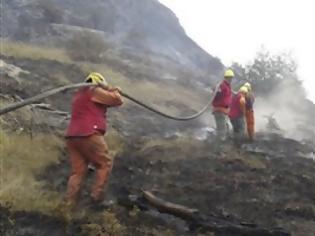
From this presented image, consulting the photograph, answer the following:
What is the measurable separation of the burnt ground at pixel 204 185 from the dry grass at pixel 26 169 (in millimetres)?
175

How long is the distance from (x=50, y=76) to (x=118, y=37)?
14.8 meters

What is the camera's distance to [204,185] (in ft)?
28.0

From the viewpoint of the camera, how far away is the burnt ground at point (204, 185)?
6.95 meters

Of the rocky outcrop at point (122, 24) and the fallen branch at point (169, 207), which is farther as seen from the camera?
the rocky outcrop at point (122, 24)

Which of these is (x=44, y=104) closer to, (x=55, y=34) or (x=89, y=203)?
(x=89, y=203)

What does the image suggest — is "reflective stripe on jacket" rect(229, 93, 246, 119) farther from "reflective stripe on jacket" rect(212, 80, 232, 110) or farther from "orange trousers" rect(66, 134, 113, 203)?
"orange trousers" rect(66, 134, 113, 203)

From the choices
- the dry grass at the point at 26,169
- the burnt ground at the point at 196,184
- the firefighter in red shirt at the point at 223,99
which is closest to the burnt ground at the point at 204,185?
the burnt ground at the point at 196,184

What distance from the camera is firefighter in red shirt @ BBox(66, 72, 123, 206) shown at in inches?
281

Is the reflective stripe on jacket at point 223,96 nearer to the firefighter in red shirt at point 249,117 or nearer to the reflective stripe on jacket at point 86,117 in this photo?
the firefighter in red shirt at point 249,117

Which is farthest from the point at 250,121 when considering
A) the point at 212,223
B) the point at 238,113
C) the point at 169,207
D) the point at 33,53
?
the point at 33,53

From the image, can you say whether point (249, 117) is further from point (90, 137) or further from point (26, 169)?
point (90, 137)

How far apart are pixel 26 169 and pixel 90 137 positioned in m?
1.50

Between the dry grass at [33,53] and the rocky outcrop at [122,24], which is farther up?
the rocky outcrop at [122,24]

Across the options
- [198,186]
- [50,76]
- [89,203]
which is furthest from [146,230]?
[50,76]
